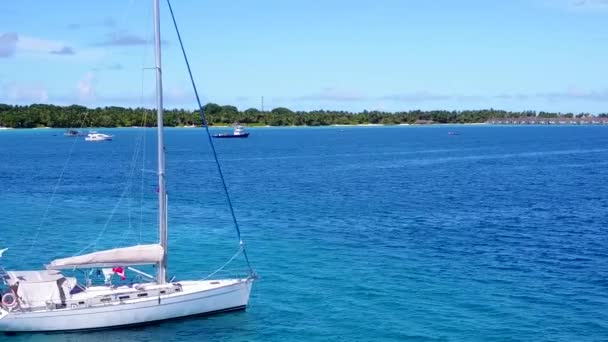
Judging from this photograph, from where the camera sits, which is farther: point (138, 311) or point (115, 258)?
point (115, 258)

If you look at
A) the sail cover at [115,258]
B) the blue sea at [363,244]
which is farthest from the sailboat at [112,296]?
the blue sea at [363,244]

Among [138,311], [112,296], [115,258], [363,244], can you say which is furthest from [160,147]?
[363,244]

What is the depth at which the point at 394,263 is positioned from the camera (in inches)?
1957

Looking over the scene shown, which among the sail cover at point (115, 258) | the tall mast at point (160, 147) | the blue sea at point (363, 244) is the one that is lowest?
the blue sea at point (363, 244)

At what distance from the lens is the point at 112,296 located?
35688mm

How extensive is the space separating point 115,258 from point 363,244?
2395 centimetres

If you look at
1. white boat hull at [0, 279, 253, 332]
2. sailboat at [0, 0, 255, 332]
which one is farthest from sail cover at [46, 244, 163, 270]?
white boat hull at [0, 279, 253, 332]

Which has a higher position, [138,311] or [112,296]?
[112,296]

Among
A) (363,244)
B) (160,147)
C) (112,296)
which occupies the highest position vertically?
(160,147)

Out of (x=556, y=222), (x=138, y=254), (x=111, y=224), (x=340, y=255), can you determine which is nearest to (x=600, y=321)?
(x=340, y=255)

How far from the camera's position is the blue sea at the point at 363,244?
3734 cm

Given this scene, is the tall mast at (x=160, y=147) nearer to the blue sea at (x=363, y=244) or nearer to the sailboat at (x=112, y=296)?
the sailboat at (x=112, y=296)

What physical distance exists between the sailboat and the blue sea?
72 centimetres

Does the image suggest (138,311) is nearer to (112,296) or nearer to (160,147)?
(112,296)
